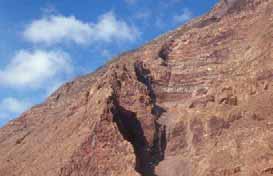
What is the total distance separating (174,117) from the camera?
463 ft

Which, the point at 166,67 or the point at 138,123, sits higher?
the point at 166,67

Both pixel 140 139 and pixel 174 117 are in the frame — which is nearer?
pixel 140 139

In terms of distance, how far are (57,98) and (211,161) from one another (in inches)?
3308

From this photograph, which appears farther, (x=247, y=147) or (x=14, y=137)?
(x=14, y=137)

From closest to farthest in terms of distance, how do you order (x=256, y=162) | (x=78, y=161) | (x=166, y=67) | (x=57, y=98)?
(x=256, y=162), (x=78, y=161), (x=166, y=67), (x=57, y=98)

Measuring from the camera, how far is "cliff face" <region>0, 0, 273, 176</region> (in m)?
118

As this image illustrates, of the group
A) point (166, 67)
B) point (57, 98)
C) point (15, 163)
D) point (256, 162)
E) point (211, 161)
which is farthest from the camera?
point (57, 98)

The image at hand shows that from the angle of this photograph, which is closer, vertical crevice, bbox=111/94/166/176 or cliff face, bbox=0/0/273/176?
cliff face, bbox=0/0/273/176

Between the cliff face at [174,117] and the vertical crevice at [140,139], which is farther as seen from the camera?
the vertical crevice at [140,139]

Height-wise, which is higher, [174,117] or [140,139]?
[174,117]

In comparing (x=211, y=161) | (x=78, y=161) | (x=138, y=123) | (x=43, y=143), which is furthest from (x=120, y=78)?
(x=211, y=161)

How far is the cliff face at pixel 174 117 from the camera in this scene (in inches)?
4658

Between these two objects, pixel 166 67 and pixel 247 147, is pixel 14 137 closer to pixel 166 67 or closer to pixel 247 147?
pixel 166 67

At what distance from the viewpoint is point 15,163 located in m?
137
